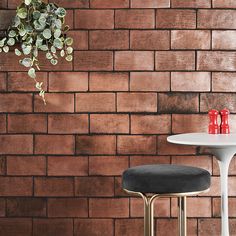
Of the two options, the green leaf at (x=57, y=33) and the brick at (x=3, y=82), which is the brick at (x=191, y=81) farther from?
the brick at (x=3, y=82)

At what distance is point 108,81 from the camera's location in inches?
121

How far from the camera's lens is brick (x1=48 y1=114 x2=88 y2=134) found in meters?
3.09

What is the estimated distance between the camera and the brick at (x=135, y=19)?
3.06 metres

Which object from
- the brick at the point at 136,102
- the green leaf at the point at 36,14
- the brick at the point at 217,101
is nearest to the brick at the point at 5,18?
Result: the green leaf at the point at 36,14

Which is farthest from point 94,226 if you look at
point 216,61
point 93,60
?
point 216,61

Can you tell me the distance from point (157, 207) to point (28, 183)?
82 centimetres

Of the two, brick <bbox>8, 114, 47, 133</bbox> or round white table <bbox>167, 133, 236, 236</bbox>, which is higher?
brick <bbox>8, 114, 47, 133</bbox>

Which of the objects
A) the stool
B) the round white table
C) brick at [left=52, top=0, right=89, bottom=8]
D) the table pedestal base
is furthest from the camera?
brick at [left=52, top=0, right=89, bottom=8]

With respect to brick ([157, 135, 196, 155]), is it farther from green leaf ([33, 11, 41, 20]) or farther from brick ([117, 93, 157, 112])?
green leaf ([33, 11, 41, 20])

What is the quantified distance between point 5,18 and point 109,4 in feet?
2.12

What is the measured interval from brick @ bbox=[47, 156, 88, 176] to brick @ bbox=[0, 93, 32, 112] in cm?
36

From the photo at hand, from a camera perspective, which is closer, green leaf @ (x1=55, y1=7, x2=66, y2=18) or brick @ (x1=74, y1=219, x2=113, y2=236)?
green leaf @ (x1=55, y1=7, x2=66, y2=18)

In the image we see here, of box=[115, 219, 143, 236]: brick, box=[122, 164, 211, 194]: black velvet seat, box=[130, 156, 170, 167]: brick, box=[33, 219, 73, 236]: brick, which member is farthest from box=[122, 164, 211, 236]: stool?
box=[33, 219, 73, 236]: brick

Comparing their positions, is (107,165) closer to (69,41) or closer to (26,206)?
(26,206)
